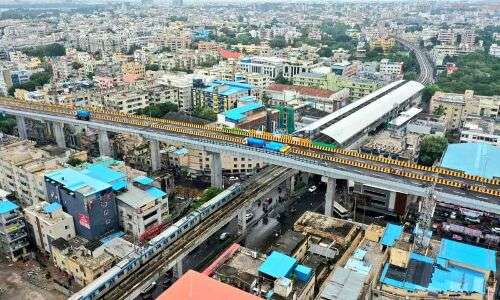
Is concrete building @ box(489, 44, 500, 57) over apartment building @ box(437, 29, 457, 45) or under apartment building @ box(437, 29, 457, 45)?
under

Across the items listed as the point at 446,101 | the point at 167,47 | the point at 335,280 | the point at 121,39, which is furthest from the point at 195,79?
the point at 121,39

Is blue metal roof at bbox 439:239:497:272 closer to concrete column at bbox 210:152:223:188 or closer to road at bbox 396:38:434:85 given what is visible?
concrete column at bbox 210:152:223:188

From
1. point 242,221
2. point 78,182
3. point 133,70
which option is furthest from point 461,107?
point 133,70

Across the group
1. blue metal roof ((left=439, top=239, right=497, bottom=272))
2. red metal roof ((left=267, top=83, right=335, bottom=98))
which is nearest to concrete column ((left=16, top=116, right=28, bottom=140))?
red metal roof ((left=267, top=83, right=335, bottom=98))

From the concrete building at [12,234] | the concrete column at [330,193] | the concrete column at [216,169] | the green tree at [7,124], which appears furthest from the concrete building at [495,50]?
the concrete building at [12,234]

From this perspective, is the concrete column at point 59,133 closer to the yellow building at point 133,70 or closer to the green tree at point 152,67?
the yellow building at point 133,70

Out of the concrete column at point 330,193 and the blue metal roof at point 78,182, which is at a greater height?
the blue metal roof at point 78,182

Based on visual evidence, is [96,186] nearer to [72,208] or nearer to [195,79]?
[72,208]

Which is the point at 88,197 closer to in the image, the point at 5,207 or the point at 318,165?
the point at 5,207
